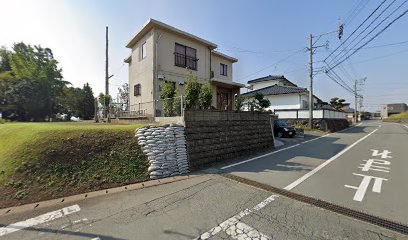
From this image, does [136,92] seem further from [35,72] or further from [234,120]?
[35,72]

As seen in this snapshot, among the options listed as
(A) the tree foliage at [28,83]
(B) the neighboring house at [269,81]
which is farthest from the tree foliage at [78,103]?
(B) the neighboring house at [269,81]

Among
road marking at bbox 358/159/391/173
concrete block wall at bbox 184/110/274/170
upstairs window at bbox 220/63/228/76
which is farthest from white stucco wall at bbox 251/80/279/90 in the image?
road marking at bbox 358/159/391/173

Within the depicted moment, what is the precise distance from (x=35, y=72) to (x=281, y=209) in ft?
106

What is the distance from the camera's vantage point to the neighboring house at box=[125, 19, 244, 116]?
1164cm

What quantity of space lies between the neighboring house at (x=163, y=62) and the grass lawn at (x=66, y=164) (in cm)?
480

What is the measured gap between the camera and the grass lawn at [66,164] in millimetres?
4355

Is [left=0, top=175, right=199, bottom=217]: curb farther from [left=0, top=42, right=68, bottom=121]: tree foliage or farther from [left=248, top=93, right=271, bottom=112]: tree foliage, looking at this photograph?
[left=0, top=42, right=68, bottom=121]: tree foliage

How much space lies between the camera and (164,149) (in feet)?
20.3

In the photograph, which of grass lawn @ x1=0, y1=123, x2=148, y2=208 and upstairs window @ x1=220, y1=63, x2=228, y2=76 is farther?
upstairs window @ x1=220, y1=63, x2=228, y2=76

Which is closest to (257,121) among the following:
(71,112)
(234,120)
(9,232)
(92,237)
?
(234,120)

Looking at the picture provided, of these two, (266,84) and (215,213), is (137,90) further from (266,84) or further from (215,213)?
(266,84)

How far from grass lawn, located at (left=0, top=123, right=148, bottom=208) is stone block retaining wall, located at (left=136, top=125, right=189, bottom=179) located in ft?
0.94

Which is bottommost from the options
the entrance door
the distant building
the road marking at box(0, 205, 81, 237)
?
the road marking at box(0, 205, 81, 237)

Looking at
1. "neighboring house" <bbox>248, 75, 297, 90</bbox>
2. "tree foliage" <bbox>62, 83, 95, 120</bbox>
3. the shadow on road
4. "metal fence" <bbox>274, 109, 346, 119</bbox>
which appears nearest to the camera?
the shadow on road
